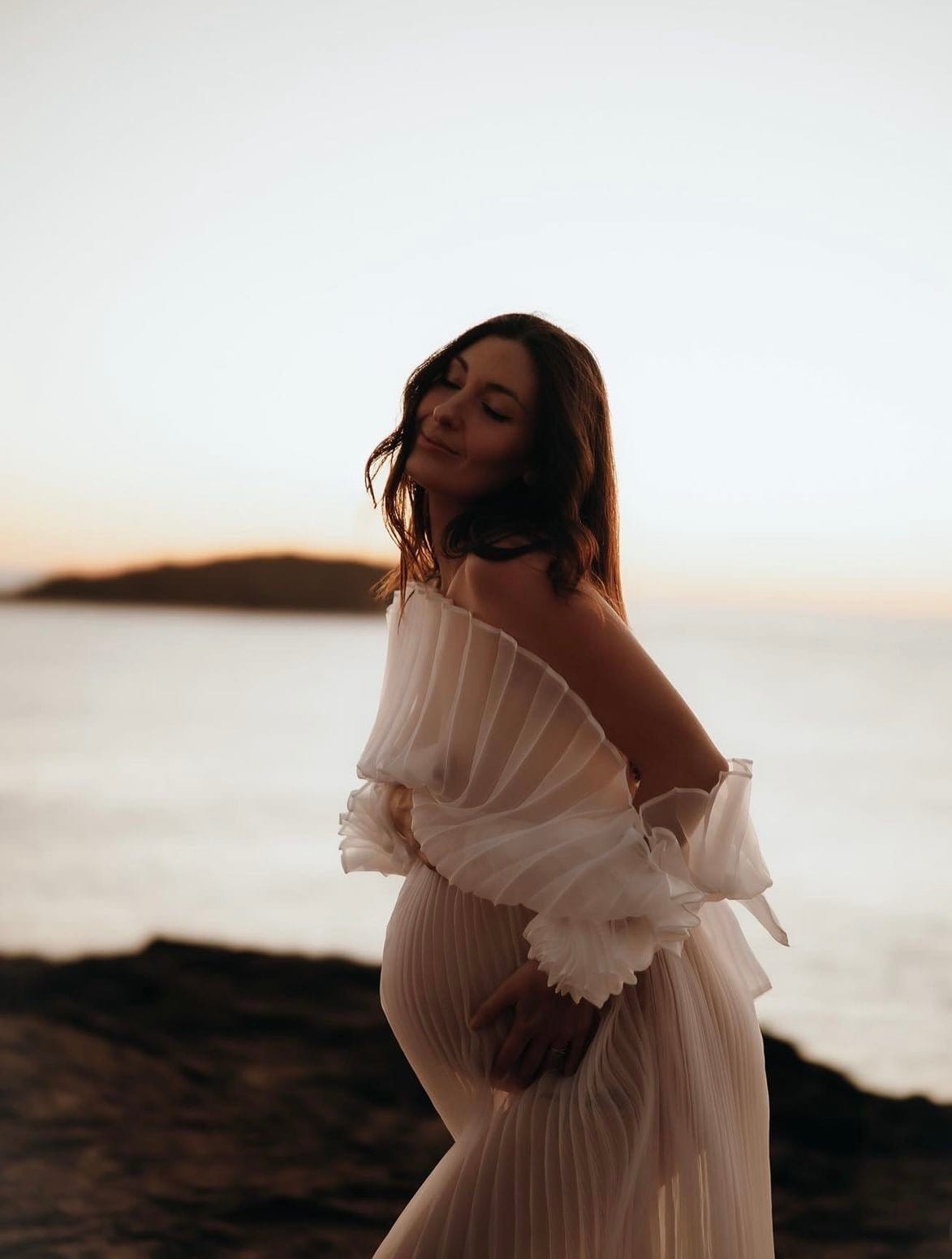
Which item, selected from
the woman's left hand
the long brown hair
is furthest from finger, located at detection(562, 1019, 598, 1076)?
the long brown hair

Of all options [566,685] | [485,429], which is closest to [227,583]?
[485,429]

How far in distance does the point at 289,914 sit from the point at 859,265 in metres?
2.09

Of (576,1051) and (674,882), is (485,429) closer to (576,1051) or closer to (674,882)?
(674,882)

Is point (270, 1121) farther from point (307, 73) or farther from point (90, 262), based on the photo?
point (307, 73)

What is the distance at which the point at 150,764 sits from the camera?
3.36 meters

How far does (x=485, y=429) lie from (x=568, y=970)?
0.51 m

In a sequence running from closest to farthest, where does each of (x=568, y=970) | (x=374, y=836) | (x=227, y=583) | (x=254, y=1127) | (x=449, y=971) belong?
(x=568, y=970) < (x=449, y=971) < (x=374, y=836) < (x=254, y=1127) < (x=227, y=583)

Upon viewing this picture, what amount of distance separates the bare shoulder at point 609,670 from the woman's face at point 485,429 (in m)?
0.13

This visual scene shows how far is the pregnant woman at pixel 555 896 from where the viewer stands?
3.27 ft

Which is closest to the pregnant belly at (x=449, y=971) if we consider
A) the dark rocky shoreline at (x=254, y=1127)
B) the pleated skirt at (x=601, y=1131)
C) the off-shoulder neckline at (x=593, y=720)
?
the pleated skirt at (x=601, y=1131)

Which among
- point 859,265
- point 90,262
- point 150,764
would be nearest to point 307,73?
point 90,262

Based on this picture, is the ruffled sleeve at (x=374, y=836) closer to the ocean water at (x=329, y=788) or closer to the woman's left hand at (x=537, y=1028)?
the woman's left hand at (x=537, y=1028)

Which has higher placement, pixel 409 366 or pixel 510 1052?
pixel 409 366

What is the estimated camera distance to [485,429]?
3.72 ft
